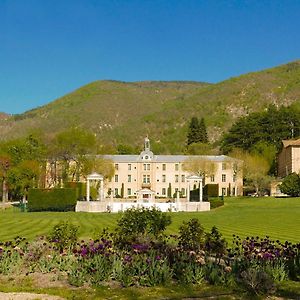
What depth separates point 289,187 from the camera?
169 ft

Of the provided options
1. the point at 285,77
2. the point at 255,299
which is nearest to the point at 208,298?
the point at 255,299

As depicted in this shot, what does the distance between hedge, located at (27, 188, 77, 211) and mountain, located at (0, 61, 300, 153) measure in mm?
65153

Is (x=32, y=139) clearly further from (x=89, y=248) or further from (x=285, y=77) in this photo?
(x=285, y=77)

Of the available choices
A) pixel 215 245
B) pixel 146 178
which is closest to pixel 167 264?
pixel 215 245

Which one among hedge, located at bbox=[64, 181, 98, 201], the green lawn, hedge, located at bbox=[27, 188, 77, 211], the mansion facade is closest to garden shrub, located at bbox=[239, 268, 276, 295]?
the green lawn

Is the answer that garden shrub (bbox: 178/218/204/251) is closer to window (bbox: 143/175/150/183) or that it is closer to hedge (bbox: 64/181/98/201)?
hedge (bbox: 64/181/98/201)

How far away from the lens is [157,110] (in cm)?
14675

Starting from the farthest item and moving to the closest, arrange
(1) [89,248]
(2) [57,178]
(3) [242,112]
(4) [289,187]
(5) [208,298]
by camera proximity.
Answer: (3) [242,112]
(2) [57,178]
(4) [289,187]
(1) [89,248]
(5) [208,298]

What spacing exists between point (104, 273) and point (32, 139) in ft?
198

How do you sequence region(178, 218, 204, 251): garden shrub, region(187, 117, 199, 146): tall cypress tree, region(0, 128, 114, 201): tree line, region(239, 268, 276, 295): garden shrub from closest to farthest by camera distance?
region(239, 268, 276, 295): garden shrub
region(178, 218, 204, 251): garden shrub
region(0, 128, 114, 201): tree line
region(187, 117, 199, 146): tall cypress tree

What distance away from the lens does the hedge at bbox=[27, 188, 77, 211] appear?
4512cm

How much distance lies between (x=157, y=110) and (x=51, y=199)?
103 m

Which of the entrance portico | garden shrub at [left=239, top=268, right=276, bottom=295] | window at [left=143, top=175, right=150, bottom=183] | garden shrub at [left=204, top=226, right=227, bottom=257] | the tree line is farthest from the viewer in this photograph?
window at [left=143, top=175, right=150, bottom=183]

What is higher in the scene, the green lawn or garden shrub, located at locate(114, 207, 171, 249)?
garden shrub, located at locate(114, 207, 171, 249)
